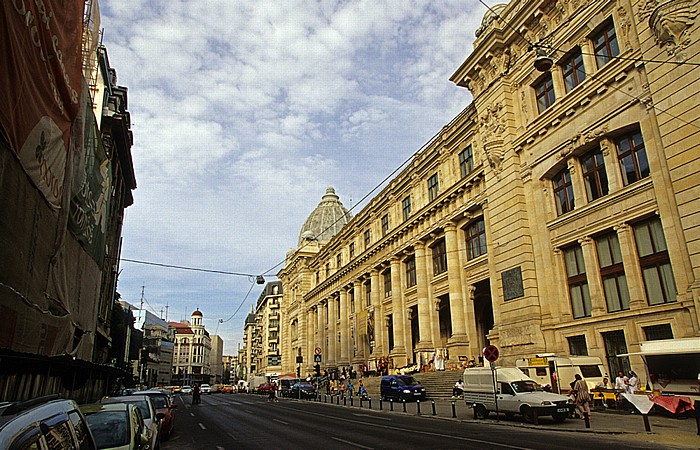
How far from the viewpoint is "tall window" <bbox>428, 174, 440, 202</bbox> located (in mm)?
38784

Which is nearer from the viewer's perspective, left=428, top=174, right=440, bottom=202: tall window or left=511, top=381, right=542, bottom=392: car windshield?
left=511, top=381, right=542, bottom=392: car windshield

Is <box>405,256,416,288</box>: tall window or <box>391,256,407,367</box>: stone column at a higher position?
<box>405,256,416,288</box>: tall window

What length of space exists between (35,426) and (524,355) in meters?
24.6

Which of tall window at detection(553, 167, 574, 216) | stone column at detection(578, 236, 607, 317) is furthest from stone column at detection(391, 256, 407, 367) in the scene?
stone column at detection(578, 236, 607, 317)

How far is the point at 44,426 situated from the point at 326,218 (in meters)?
84.8

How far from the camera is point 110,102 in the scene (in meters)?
35.0

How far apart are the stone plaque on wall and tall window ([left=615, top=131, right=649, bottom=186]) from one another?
7266 mm

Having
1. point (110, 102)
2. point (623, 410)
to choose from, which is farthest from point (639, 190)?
point (110, 102)

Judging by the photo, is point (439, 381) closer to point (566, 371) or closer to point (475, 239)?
point (475, 239)

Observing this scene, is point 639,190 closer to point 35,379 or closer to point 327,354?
point 35,379

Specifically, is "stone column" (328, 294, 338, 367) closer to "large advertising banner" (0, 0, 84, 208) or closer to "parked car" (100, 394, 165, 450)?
"large advertising banner" (0, 0, 84, 208)

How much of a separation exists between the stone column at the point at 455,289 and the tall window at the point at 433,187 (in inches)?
150

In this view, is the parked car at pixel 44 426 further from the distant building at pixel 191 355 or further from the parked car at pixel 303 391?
the distant building at pixel 191 355

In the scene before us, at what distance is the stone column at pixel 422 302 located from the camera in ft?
125
